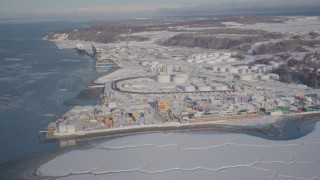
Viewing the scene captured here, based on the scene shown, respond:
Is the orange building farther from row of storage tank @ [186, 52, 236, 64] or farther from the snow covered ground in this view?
row of storage tank @ [186, 52, 236, 64]

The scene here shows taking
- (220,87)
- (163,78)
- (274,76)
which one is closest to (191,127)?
(220,87)

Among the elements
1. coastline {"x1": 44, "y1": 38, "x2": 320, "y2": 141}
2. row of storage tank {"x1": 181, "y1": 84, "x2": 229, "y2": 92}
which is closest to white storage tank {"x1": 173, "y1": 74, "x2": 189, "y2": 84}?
row of storage tank {"x1": 181, "y1": 84, "x2": 229, "y2": 92}

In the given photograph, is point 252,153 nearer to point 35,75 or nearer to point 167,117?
point 167,117

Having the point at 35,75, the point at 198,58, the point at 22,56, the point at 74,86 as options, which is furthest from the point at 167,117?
the point at 22,56

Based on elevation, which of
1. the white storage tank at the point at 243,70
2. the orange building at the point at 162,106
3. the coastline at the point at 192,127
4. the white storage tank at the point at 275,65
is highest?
the white storage tank at the point at 275,65

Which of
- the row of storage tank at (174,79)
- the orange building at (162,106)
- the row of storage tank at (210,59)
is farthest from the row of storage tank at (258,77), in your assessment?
the orange building at (162,106)

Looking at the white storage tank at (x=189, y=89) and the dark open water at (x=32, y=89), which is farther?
the white storage tank at (x=189, y=89)

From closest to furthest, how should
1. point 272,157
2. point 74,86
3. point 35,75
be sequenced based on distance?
point 272,157, point 74,86, point 35,75

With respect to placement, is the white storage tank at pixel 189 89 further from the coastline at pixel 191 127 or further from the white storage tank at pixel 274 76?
the white storage tank at pixel 274 76
